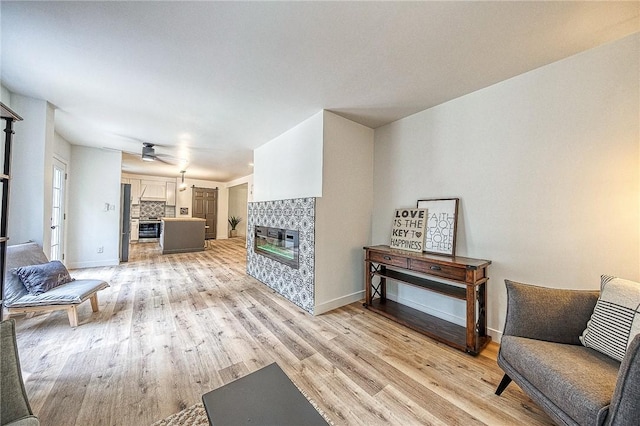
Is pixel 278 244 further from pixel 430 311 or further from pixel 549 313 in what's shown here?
pixel 549 313

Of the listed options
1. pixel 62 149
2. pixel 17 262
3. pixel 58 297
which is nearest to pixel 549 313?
pixel 58 297

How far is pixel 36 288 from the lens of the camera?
240cm

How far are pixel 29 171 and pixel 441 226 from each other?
489 cm

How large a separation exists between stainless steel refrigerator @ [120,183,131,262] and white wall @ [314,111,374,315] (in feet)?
16.6

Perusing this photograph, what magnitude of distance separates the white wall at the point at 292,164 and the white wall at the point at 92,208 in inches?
130

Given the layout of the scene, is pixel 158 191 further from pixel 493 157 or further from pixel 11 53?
pixel 493 157

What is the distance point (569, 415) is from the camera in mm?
1115

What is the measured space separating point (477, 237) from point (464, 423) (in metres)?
1.69

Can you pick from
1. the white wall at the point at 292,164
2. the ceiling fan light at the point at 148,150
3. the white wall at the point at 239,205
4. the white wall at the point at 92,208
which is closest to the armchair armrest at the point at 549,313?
the white wall at the point at 292,164

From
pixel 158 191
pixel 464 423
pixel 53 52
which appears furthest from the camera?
pixel 158 191

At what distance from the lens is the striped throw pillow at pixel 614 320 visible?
127 cm

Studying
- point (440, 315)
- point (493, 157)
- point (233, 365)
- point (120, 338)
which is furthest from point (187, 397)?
point (493, 157)

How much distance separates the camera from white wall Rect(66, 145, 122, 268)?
188 inches

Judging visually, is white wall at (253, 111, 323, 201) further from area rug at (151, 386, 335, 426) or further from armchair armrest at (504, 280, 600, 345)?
area rug at (151, 386, 335, 426)
